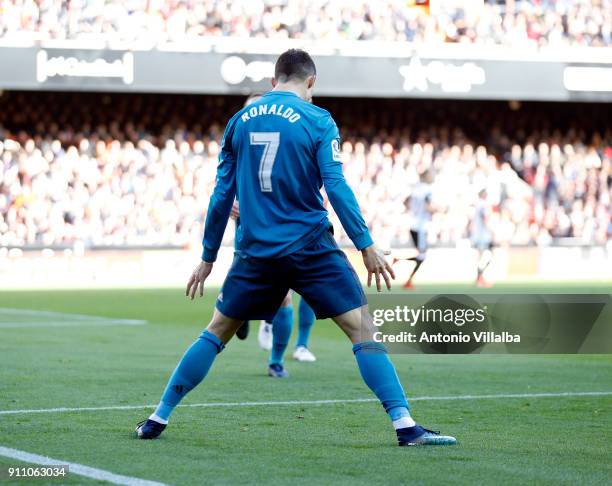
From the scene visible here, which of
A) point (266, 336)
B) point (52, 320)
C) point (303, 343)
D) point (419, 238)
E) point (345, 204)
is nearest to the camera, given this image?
point (345, 204)

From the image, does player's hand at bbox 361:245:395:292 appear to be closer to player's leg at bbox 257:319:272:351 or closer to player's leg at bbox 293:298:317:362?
player's leg at bbox 293:298:317:362

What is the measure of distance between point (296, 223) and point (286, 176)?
0.24m

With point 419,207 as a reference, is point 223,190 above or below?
above

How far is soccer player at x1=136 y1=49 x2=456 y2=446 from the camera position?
6379 millimetres

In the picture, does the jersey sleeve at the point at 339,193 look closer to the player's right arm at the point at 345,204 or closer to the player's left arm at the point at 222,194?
the player's right arm at the point at 345,204

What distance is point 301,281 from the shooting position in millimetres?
6492

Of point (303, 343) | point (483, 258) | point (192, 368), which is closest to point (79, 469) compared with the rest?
point (192, 368)

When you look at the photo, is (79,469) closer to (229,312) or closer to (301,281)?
(229,312)

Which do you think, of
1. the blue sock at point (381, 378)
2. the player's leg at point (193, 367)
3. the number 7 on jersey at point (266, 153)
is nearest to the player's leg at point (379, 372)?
→ the blue sock at point (381, 378)

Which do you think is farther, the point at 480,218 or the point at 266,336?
the point at 480,218

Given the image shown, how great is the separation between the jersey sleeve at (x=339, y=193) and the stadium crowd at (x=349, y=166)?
23339 mm

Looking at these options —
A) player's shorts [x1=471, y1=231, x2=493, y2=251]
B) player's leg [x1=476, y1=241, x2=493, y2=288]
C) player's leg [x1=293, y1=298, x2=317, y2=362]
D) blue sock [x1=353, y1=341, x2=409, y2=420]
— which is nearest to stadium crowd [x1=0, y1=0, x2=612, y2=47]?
player's shorts [x1=471, y1=231, x2=493, y2=251]

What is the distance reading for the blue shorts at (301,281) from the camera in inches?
254

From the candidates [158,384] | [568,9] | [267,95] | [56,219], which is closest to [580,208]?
[568,9]
